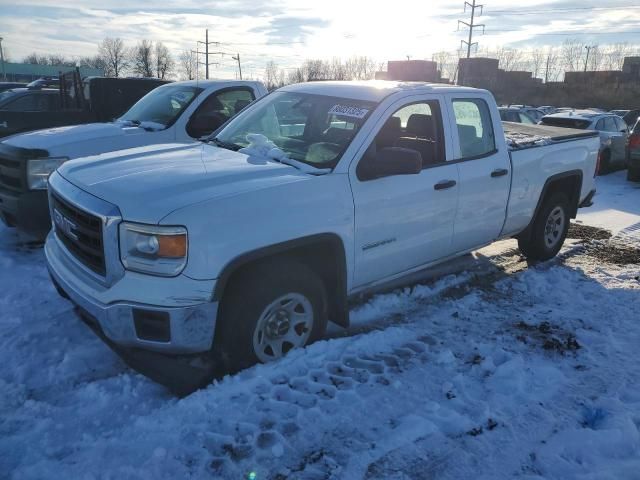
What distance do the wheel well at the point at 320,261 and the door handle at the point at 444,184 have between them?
1.15 metres

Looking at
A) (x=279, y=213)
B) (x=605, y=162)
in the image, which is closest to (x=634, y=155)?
(x=605, y=162)

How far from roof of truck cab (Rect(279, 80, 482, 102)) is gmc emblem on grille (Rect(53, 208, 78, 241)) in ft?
7.53

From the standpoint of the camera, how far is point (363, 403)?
330 cm

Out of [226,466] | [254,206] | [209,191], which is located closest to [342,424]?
[226,466]

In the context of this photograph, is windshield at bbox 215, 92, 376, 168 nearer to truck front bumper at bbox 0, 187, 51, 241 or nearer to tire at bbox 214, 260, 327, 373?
tire at bbox 214, 260, 327, 373

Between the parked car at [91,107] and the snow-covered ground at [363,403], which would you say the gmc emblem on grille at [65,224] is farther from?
the parked car at [91,107]

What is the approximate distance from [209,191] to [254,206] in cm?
29

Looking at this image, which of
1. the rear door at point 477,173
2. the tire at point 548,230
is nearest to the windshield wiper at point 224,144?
the rear door at point 477,173

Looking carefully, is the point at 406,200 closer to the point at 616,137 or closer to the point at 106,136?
the point at 106,136

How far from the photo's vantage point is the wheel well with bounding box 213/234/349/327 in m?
3.23

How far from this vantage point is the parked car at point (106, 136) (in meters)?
5.41

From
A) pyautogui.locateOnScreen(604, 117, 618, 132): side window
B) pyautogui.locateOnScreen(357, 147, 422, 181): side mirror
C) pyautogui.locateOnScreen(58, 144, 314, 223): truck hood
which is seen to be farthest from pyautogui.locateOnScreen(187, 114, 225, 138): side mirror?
pyautogui.locateOnScreen(604, 117, 618, 132): side window

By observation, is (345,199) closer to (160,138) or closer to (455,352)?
(455,352)

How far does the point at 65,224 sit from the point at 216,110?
372 centimetres
